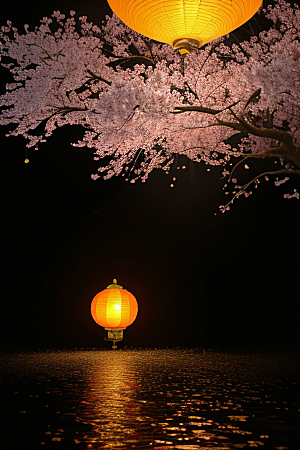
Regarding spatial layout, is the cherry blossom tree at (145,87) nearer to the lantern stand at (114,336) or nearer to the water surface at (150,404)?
the water surface at (150,404)

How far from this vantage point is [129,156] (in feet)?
15.4

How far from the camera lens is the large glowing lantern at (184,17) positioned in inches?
99.4

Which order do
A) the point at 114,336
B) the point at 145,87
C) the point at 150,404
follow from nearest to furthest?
the point at 150,404
the point at 145,87
the point at 114,336

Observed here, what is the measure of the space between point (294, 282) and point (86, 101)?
3860 millimetres

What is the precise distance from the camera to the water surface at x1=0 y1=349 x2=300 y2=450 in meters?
1.97

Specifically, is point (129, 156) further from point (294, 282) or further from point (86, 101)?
point (294, 282)

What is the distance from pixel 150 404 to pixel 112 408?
0.25 metres

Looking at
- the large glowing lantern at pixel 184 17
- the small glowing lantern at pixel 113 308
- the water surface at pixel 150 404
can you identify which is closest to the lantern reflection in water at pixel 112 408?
the water surface at pixel 150 404

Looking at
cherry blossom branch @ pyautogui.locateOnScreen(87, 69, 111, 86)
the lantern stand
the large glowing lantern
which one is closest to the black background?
the lantern stand

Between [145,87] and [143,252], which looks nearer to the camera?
[145,87]

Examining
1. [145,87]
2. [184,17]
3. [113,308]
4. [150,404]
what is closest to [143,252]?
[113,308]

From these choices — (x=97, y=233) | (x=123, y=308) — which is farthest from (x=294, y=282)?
(x=97, y=233)

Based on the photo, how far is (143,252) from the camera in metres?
6.66

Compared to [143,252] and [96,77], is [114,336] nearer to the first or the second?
[143,252]
